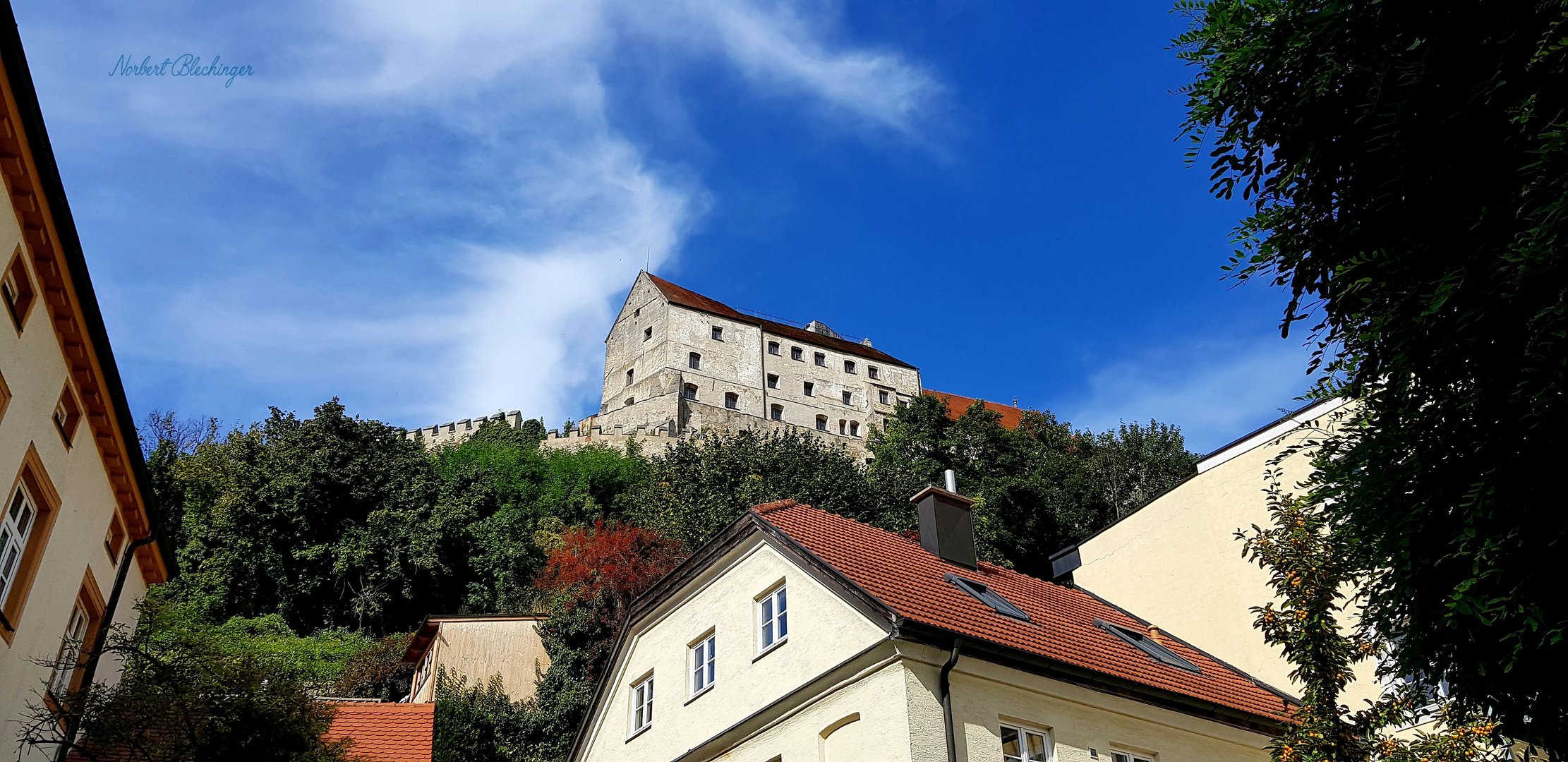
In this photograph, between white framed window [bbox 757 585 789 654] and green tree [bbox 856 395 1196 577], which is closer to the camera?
white framed window [bbox 757 585 789 654]

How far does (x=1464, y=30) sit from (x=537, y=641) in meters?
30.4

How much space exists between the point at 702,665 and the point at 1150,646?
7279 millimetres

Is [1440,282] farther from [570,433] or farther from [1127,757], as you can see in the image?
[570,433]

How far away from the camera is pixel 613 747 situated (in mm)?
18609

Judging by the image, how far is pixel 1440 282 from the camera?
6664mm

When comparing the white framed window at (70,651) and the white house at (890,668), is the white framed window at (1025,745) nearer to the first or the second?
the white house at (890,668)

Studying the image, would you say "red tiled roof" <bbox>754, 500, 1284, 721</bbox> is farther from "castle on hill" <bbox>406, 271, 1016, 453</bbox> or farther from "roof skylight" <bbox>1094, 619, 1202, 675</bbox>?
→ "castle on hill" <bbox>406, 271, 1016, 453</bbox>

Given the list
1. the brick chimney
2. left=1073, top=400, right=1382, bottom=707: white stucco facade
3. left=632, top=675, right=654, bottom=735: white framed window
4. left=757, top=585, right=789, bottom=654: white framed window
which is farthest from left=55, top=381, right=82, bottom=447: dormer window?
left=1073, top=400, right=1382, bottom=707: white stucco facade

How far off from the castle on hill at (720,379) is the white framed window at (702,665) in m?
51.8

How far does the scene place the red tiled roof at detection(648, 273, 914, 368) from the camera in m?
80.8

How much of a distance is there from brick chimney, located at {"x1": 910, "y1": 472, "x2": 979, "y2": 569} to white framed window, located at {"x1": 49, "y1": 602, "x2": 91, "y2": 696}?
12.4m

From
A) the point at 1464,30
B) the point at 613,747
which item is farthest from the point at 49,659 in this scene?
the point at 1464,30

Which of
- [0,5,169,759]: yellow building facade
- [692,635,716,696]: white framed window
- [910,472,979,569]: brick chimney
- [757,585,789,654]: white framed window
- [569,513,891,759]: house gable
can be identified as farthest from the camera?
[910,472,979,569]: brick chimney

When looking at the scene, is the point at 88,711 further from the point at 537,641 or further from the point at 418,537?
the point at 418,537
